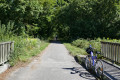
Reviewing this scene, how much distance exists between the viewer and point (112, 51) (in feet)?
26.5

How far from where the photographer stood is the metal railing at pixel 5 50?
22.9ft

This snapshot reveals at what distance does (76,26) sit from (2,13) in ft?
53.9

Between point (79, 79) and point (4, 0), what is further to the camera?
point (4, 0)

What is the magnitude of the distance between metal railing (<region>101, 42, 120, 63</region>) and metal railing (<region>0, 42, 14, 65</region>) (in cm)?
571

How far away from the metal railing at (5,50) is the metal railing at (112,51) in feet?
18.7

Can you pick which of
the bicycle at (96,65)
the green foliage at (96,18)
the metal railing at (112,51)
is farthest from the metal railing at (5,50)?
the green foliage at (96,18)

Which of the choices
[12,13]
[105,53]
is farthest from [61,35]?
[105,53]

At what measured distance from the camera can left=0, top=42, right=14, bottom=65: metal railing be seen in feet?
22.9

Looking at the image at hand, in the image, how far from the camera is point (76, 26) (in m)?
33.6

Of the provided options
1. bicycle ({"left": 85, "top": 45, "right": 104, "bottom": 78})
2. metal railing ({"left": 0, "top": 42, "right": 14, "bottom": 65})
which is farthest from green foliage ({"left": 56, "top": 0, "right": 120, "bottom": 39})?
metal railing ({"left": 0, "top": 42, "right": 14, "bottom": 65})

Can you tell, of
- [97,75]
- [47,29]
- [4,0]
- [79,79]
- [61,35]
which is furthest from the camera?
[61,35]

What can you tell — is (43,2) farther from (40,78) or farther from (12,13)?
(40,78)

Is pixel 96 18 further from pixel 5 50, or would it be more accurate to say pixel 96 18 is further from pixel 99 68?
pixel 5 50

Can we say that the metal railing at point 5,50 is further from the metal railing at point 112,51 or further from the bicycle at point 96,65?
the metal railing at point 112,51
